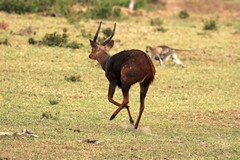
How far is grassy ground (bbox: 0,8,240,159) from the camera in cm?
1041

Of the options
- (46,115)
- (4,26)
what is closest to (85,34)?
(4,26)

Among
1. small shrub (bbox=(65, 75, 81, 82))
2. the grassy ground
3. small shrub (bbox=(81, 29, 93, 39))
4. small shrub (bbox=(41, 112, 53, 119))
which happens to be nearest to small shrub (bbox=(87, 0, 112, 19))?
the grassy ground

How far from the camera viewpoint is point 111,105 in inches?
565

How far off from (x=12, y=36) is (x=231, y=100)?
7.74 meters

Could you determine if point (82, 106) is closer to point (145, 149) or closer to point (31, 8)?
point (145, 149)

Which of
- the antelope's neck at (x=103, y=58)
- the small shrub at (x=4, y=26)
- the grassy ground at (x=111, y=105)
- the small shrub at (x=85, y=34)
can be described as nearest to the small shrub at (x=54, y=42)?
the grassy ground at (x=111, y=105)

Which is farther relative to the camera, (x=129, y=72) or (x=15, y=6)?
(x=15, y=6)

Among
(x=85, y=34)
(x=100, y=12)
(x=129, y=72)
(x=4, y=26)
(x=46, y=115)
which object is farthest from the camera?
(x=100, y=12)

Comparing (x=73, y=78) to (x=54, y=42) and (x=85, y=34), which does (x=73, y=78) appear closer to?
(x=54, y=42)

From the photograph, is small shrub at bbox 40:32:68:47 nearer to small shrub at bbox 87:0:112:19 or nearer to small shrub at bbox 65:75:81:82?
small shrub at bbox 65:75:81:82

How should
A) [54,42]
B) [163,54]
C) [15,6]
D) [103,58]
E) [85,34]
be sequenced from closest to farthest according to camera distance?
[103,58] < [163,54] < [54,42] < [85,34] < [15,6]

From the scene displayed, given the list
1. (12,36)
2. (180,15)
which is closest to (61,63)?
(12,36)

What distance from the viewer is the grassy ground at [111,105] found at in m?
10.4

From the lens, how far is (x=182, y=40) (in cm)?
2489
